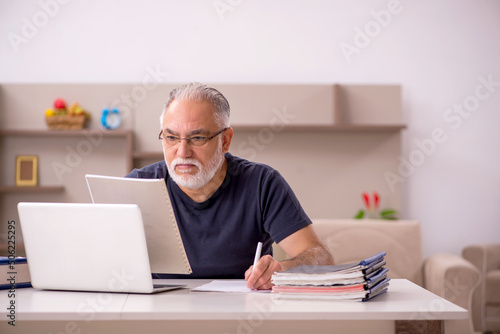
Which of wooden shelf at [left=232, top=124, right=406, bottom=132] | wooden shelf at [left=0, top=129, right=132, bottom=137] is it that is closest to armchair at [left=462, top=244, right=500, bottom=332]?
wooden shelf at [left=232, top=124, right=406, bottom=132]

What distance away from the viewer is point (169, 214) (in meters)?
1.49

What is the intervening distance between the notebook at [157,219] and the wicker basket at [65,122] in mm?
2895

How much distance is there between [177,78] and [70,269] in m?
3.28

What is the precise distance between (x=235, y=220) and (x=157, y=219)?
0.57 meters

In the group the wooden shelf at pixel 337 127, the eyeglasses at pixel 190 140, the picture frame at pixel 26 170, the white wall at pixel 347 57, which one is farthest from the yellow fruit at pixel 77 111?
the eyeglasses at pixel 190 140

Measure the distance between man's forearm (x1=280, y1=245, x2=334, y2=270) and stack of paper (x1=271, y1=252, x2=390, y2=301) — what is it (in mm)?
329

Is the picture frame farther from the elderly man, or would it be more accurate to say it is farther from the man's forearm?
the man's forearm

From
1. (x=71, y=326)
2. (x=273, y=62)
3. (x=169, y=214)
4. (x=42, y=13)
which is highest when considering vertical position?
(x=42, y=13)

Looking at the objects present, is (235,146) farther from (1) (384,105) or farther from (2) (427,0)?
(2) (427,0)

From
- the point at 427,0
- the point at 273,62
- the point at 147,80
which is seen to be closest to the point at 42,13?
the point at 147,80

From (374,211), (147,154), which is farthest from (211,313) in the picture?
(374,211)

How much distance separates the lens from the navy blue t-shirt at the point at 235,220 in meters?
2.00

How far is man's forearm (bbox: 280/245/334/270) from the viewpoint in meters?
1.80

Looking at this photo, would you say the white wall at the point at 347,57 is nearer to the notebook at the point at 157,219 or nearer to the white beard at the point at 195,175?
the white beard at the point at 195,175
